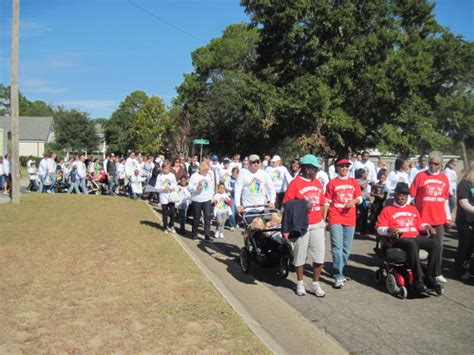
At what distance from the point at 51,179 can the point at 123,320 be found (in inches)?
715

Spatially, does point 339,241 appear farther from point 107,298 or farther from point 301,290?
point 107,298

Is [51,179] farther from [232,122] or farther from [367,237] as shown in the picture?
[232,122]

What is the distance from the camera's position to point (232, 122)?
155ft

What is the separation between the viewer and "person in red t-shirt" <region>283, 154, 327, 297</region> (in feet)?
21.3

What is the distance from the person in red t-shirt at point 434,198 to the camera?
729 cm

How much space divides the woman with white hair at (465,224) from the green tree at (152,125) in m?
66.0

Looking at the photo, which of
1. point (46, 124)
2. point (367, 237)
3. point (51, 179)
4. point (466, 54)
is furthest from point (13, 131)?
point (46, 124)

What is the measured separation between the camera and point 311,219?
652 cm

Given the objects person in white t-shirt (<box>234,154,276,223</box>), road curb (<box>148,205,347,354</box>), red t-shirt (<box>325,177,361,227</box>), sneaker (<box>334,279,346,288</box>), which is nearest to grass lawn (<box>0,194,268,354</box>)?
road curb (<box>148,205,347,354</box>)

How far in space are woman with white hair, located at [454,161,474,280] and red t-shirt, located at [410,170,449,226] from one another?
462 mm

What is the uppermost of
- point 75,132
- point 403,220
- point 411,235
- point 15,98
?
point 75,132

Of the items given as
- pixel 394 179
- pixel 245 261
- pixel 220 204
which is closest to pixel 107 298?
pixel 245 261

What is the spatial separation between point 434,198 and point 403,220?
86 cm

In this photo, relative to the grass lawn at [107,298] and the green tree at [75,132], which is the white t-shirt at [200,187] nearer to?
the grass lawn at [107,298]
